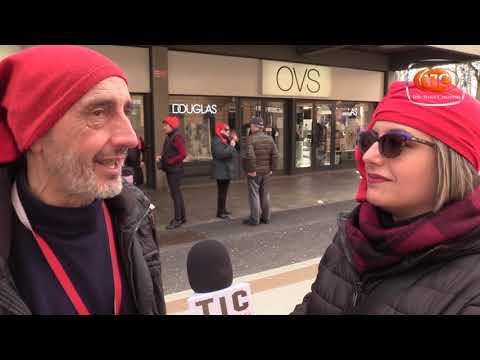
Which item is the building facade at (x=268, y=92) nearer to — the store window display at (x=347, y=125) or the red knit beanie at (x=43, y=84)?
the store window display at (x=347, y=125)

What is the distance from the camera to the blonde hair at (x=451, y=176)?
140cm

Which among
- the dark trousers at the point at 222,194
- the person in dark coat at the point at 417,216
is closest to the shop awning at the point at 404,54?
the dark trousers at the point at 222,194

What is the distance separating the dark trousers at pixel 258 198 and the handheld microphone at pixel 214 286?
5.77 m

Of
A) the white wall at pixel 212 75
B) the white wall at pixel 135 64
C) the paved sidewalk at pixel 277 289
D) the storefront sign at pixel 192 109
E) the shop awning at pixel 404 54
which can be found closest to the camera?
the paved sidewalk at pixel 277 289

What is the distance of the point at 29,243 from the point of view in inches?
53.9

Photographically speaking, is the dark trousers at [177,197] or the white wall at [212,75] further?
the white wall at [212,75]

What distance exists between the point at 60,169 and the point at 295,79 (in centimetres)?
1291

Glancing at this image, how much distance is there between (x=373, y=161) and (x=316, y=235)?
533 centimetres

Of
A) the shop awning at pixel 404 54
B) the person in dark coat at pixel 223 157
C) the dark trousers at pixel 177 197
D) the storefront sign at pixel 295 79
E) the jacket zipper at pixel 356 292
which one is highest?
the shop awning at pixel 404 54

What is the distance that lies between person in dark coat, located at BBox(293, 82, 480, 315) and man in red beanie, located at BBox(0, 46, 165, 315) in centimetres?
96
